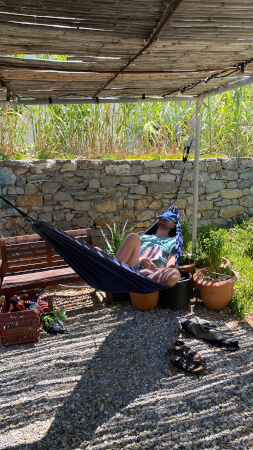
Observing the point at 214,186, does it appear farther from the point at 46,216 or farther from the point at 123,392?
the point at 123,392

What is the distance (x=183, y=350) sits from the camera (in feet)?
7.09

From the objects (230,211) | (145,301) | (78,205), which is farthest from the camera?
→ (230,211)

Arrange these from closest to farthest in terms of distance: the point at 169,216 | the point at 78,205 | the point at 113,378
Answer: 1. the point at 113,378
2. the point at 169,216
3. the point at 78,205

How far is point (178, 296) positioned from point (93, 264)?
3.22 feet

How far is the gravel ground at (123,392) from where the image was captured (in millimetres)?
1596

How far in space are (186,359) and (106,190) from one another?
228 centimetres

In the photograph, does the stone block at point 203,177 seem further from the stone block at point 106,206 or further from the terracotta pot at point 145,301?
the terracotta pot at point 145,301

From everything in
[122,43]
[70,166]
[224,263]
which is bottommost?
[224,263]

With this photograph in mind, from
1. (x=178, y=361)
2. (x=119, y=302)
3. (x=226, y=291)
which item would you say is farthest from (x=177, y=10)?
(x=119, y=302)

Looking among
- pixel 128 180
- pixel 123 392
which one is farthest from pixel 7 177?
pixel 123 392

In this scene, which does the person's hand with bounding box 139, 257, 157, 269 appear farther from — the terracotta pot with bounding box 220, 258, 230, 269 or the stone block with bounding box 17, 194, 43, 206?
the stone block with bounding box 17, 194, 43, 206

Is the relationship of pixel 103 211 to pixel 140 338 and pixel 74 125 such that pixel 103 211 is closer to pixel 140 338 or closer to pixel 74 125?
pixel 74 125

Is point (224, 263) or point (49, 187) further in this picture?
point (49, 187)

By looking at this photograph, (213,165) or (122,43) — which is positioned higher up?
(122,43)
